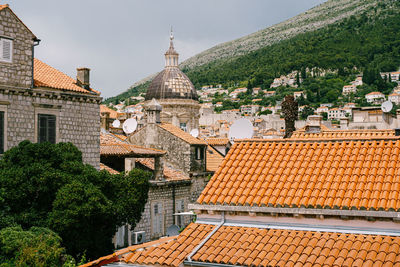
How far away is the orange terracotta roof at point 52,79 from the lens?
71.6 feet

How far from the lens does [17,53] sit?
20.1 metres

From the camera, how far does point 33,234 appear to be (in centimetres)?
1535

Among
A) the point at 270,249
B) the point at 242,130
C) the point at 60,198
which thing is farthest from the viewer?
the point at 242,130

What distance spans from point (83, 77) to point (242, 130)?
378 inches


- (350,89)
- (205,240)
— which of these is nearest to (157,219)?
(205,240)

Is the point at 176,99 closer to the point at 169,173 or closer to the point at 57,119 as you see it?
the point at 169,173

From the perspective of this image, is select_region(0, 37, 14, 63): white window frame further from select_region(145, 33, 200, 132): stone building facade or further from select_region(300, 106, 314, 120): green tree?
select_region(300, 106, 314, 120): green tree

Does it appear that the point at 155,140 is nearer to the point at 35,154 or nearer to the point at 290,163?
the point at 35,154

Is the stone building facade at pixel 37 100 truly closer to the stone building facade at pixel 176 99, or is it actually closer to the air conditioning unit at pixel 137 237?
the air conditioning unit at pixel 137 237

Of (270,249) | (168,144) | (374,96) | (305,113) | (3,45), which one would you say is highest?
(374,96)

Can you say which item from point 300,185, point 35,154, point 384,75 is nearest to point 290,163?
point 300,185

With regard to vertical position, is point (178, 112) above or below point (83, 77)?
below

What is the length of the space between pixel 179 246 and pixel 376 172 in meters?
4.50

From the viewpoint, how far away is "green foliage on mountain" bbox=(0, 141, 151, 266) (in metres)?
16.8
